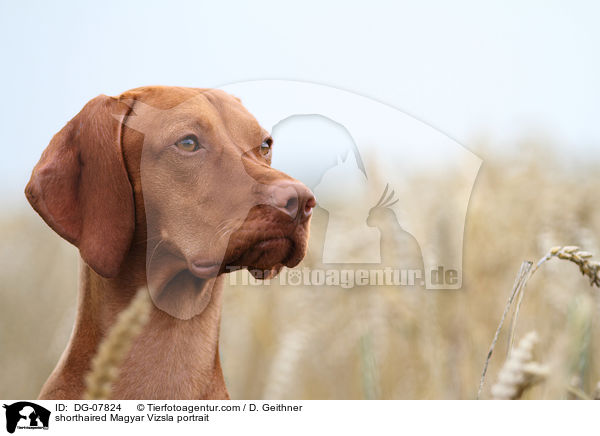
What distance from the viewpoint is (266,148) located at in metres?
1.73

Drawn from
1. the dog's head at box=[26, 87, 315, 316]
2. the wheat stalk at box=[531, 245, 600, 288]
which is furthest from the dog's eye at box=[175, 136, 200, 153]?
the wheat stalk at box=[531, 245, 600, 288]

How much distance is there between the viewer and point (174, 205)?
1565 millimetres

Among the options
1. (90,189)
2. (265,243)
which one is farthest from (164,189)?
(265,243)

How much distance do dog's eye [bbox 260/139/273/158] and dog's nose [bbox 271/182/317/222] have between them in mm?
318

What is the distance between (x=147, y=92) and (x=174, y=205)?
37 cm

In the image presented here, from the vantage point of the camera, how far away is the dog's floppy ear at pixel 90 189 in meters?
1.52

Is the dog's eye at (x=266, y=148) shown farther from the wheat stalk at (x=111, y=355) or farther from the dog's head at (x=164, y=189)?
the wheat stalk at (x=111, y=355)

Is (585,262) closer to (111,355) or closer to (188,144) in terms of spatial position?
(111,355)

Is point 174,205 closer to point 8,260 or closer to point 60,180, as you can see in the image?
point 60,180

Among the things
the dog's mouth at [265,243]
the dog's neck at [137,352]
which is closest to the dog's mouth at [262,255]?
the dog's mouth at [265,243]

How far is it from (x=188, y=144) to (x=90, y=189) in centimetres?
29

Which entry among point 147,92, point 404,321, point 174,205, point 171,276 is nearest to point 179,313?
point 171,276
